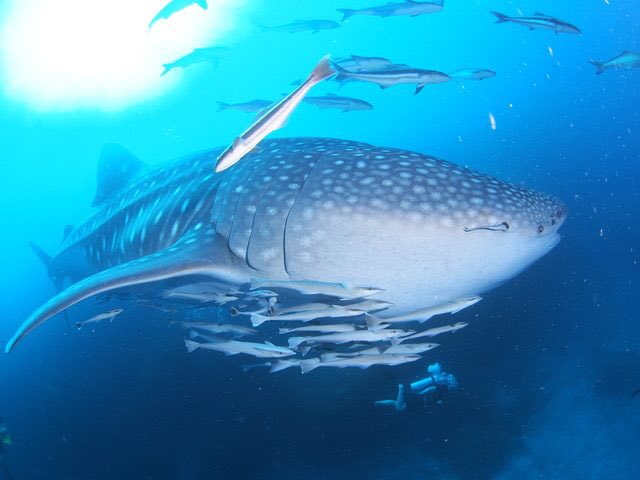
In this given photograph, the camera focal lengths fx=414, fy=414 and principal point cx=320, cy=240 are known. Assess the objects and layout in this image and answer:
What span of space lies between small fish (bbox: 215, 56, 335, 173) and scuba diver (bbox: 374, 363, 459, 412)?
5.25 meters

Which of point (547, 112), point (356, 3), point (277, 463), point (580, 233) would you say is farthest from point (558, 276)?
point (356, 3)

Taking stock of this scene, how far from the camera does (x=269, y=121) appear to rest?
80.8 inches

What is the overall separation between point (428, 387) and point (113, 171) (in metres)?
6.83

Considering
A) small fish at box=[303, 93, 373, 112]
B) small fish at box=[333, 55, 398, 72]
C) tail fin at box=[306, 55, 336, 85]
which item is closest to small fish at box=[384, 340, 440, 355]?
Result: tail fin at box=[306, 55, 336, 85]

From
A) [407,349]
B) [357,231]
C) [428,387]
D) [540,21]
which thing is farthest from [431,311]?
[540,21]

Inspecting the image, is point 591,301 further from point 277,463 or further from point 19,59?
point 19,59

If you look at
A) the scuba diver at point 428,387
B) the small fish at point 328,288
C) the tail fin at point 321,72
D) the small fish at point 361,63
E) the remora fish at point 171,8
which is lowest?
the scuba diver at point 428,387

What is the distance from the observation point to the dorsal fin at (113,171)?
7781 mm

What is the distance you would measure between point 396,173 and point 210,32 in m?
68.7

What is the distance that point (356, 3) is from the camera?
85250 mm

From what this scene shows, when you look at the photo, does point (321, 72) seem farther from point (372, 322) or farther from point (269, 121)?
point (372, 322)

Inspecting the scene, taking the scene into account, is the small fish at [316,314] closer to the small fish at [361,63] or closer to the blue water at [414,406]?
the blue water at [414,406]

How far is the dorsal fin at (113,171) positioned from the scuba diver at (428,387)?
19.8ft

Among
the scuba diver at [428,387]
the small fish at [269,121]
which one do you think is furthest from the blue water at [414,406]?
the small fish at [269,121]
